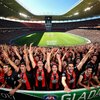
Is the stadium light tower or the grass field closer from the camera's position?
the grass field

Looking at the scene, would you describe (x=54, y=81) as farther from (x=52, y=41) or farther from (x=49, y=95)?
(x=52, y=41)

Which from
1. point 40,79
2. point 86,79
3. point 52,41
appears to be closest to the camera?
point 40,79

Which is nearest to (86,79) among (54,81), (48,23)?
(54,81)

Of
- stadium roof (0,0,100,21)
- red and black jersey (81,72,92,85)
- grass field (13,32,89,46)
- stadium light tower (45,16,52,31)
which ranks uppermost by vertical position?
stadium roof (0,0,100,21)

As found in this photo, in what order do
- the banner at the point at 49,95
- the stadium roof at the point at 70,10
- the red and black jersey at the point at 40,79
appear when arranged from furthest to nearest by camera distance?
the stadium roof at the point at 70,10 < the red and black jersey at the point at 40,79 < the banner at the point at 49,95

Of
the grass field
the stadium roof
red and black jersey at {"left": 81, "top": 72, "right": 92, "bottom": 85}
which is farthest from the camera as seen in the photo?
the stadium roof

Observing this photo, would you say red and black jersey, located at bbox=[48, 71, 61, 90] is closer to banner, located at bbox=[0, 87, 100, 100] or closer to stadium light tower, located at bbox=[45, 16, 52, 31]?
banner, located at bbox=[0, 87, 100, 100]

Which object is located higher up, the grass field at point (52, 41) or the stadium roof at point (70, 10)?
the stadium roof at point (70, 10)

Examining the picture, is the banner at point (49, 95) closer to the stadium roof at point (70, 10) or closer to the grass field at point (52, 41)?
the grass field at point (52, 41)

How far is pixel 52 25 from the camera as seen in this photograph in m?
67.1

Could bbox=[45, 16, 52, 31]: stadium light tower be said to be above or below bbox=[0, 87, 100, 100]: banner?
below

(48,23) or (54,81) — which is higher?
(54,81)

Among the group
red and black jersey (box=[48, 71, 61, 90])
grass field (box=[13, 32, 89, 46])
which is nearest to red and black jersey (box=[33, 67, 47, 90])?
red and black jersey (box=[48, 71, 61, 90])

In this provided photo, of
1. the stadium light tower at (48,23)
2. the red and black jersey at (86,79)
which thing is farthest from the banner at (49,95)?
the stadium light tower at (48,23)
